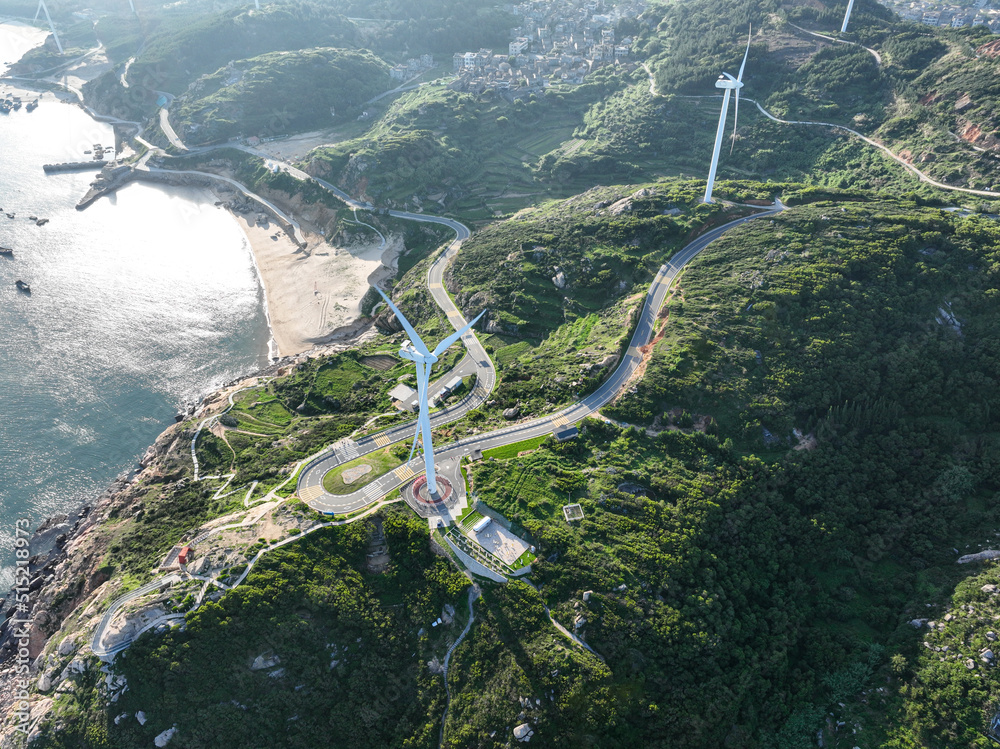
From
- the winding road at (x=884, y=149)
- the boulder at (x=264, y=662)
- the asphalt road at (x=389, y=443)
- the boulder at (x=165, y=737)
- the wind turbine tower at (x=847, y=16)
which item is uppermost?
the wind turbine tower at (x=847, y=16)

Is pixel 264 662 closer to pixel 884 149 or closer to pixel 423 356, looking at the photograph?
pixel 423 356

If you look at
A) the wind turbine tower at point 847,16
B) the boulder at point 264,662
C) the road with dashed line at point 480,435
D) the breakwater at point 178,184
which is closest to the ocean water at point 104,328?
the breakwater at point 178,184

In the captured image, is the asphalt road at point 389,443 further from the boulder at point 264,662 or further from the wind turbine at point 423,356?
the boulder at point 264,662

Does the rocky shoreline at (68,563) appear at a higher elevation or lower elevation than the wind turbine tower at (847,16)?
lower

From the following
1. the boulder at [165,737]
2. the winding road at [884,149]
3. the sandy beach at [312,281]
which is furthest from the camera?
the sandy beach at [312,281]

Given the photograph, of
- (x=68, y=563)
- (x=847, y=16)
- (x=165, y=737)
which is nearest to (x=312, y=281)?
(x=68, y=563)
